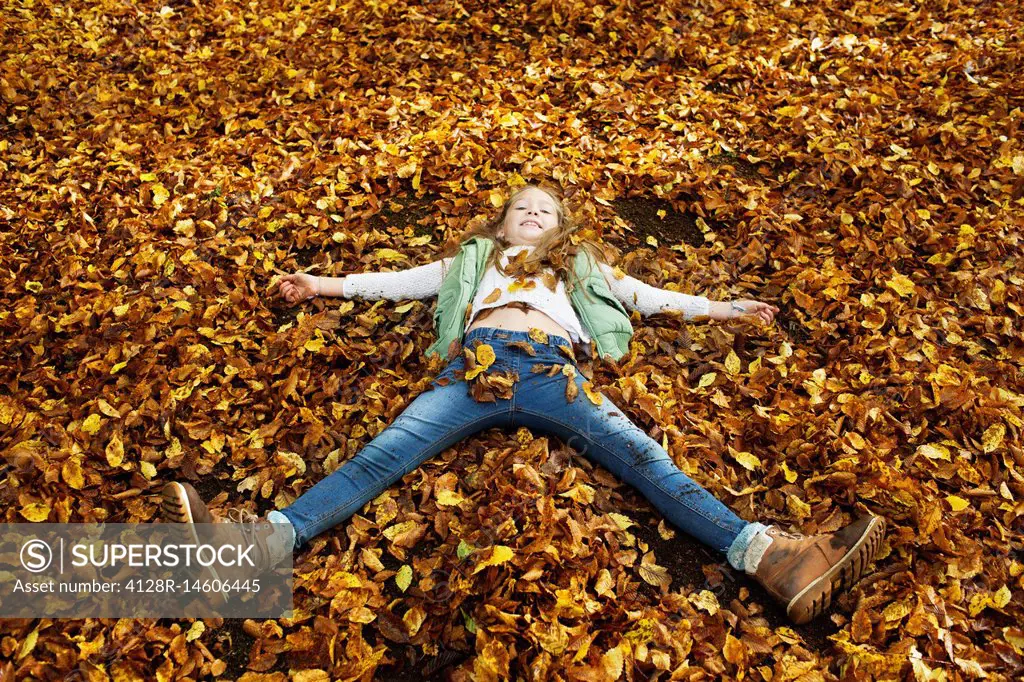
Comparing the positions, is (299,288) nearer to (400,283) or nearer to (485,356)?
(400,283)

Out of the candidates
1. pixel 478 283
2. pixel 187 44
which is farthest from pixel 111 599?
pixel 187 44

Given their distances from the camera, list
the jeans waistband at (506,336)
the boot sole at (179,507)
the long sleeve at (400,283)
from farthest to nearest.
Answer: the long sleeve at (400,283) → the jeans waistband at (506,336) → the boot sole at (179,507)

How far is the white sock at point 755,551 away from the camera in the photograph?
2.63m

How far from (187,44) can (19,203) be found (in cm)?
218

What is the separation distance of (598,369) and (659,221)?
4.70ft

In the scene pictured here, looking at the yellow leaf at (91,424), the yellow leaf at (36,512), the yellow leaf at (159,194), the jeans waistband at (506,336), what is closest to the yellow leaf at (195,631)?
the yellow leaf at (36,512)

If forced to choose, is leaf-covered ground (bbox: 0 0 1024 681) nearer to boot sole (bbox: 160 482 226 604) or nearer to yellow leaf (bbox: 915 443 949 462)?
yellow leaf (bbox: 915 443 949 462)

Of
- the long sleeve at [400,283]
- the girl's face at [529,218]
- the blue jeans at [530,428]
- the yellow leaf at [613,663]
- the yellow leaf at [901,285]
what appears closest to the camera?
the yellow leaf at [613,663]

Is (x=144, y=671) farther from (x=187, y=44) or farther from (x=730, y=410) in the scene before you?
(x=187, y=44)

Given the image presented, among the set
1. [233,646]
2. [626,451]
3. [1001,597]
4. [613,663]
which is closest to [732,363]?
[626,451]

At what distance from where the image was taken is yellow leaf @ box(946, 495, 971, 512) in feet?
9.23

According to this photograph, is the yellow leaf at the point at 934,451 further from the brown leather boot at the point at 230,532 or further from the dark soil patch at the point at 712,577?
the brown leather boot at the point at 230,532

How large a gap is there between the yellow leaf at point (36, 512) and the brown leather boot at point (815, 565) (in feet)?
9.35

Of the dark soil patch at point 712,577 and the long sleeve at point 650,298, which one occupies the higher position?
the long sleeve at point 650,298
